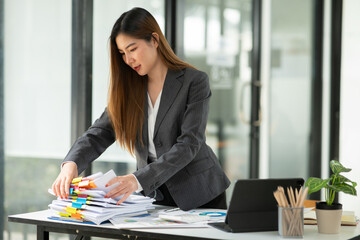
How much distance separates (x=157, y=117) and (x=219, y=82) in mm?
2466

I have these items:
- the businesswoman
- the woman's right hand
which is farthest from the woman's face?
the woman's right hand

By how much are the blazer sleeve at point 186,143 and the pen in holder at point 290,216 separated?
1.60 ft

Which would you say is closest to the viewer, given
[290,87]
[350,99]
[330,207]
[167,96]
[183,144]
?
[330,207]

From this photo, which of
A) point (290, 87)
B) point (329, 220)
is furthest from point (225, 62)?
point (329, 220)

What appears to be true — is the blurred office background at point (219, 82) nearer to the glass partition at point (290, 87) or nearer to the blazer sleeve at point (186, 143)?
the glass partition at point (290, 87)

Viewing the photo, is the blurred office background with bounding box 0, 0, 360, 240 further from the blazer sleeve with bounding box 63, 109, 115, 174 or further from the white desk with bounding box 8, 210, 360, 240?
the white desk with bounding box 8, 210, 360, 240

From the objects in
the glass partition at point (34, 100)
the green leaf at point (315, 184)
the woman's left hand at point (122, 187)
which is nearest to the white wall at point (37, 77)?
the glass partition at point (34, 100)

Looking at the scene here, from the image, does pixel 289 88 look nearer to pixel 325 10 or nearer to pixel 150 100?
pixel 325 10

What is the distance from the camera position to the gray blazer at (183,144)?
7.72 feet

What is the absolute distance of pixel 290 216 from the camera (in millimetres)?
1922

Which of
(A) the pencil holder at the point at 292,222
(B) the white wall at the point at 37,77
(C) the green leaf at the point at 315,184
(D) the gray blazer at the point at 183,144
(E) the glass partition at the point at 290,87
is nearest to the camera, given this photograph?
(A) the pencil holder at the point at 292,222

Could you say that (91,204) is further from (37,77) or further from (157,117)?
(37,77)

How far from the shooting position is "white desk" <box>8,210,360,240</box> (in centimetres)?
194

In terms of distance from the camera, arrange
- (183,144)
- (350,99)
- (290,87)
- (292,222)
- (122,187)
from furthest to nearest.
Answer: (290,87) → (350,99) → (183,144) → (122,187) → (292,222)
